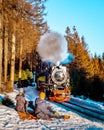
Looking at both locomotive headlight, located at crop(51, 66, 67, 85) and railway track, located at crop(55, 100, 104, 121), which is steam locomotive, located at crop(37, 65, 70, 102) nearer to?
locomotive headlight, located at crop(51, 66, 67, 85)

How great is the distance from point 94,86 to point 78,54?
15.7 meters

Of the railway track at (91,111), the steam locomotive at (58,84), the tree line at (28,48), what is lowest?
the railway track at (91,111)

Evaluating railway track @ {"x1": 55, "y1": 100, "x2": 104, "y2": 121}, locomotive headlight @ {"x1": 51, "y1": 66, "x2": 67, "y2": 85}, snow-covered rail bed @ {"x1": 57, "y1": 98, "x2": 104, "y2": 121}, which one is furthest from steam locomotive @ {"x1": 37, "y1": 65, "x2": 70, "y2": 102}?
railway track @ {"x1": 55, "y1": 100, "x2": 104, "y2": 121}

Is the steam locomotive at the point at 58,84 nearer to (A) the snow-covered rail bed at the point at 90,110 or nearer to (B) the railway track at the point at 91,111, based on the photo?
(A) the snow-covered rail bed at the point at 90,110

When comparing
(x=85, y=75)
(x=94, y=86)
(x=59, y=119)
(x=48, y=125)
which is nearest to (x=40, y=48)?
(x=59, y=119)

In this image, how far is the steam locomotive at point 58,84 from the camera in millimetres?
27906

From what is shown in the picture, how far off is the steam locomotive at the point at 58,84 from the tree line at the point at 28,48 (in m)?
3.69

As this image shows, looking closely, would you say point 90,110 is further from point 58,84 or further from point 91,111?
point 58,84

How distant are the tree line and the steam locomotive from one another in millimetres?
3688

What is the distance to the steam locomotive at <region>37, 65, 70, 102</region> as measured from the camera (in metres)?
27.9

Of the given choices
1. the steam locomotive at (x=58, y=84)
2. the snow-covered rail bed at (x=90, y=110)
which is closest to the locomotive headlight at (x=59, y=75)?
the steam locomotive at (x=58, y=84)

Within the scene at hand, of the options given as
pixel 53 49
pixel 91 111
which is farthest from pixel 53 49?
pixel 91 111

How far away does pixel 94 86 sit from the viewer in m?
68.2

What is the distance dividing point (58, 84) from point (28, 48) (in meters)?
24.0
